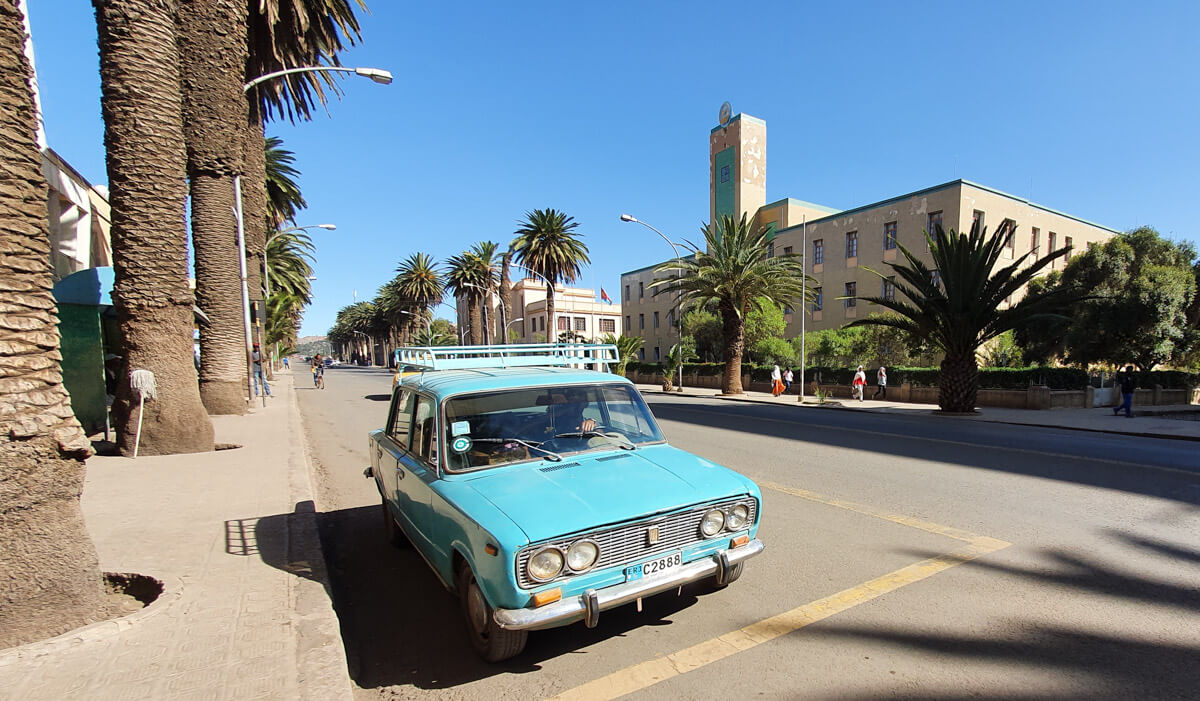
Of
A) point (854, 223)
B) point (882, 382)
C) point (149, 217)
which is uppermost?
point (854, 223)

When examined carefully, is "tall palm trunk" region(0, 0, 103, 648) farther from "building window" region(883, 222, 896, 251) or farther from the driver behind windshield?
"building window" region(883, 222, 896, 251)

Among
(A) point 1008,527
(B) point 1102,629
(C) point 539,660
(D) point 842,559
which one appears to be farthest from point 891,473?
(C) point 539,660

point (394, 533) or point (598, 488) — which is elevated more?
point (598, 488)

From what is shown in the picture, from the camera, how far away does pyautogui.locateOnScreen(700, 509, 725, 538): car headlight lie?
11.6ft

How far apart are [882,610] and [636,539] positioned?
80.2 inches

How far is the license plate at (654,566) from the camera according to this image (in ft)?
10.6

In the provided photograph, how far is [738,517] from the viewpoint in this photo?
12.1 ft

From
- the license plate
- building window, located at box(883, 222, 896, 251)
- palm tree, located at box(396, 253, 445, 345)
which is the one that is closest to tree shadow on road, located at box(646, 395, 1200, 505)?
the license plate

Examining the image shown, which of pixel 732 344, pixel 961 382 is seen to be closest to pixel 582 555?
pixel 961 382

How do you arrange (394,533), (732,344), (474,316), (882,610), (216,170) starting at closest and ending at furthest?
1. (882,610)
2. (394,533)
3. (216,170)
4. (732,344)
5. (474,316)

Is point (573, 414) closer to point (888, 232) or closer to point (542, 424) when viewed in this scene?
point (542, 424)

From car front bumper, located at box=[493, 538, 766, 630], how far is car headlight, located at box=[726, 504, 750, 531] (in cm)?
17

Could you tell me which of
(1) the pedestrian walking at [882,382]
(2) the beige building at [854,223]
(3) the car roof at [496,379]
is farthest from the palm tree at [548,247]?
(3) the car roof at [496,379]

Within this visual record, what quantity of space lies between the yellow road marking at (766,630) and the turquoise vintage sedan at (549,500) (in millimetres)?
379
